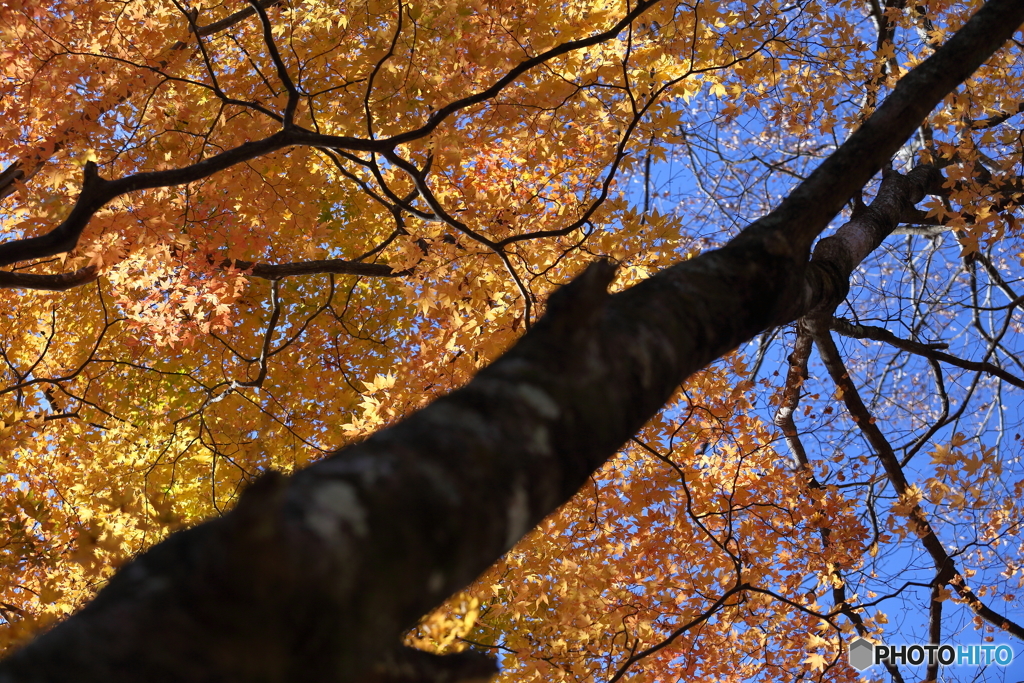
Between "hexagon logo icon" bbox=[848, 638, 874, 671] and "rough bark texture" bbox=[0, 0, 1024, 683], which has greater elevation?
"hexagon logo icon" bbox=[848, 638, 874, 671]

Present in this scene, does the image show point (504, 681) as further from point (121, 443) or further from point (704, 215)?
point (704, 215)

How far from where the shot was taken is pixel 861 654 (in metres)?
6.63

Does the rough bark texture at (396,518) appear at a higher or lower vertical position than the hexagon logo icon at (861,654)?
lower

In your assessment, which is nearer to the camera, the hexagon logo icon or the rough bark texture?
the rough bark texture

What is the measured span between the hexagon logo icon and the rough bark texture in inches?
252

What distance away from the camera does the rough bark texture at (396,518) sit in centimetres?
74

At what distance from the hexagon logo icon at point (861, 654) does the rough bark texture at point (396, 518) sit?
21.0 ft

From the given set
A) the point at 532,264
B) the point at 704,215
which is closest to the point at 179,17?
the point at 532,264

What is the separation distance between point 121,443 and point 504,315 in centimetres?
560

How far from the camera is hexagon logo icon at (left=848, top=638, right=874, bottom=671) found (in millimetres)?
6504

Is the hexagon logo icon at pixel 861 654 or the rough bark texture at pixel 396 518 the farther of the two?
the hexagon logo icon at pixel 861 654

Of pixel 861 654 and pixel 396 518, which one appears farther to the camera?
pixel 861 654

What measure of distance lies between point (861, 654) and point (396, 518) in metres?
7.47

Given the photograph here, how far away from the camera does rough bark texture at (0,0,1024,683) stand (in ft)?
2.42
